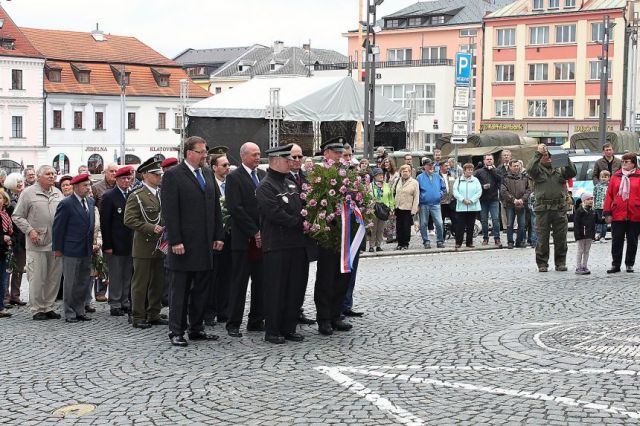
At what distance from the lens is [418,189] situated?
2195 centimetres

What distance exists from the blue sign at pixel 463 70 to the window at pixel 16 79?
192 feet

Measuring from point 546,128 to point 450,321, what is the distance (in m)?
68.1

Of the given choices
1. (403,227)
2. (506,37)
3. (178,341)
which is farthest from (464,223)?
(506,37)

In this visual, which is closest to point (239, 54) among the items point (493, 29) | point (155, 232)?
point (493, 29)

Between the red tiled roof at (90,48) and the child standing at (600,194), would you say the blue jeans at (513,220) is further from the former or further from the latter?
the red tiled roof at (90,48)

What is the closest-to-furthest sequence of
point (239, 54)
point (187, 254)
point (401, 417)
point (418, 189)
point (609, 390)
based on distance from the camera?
point (401, 417)
point (609, 390)
point (187, 254)
point (418, 189)
point (239, 54)

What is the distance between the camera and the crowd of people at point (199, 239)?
1045 centimetres

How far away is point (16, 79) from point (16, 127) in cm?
356

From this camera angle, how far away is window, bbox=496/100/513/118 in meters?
79.6

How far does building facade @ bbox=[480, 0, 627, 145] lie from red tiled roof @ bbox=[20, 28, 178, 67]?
87.7 feet

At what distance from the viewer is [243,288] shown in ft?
36.4

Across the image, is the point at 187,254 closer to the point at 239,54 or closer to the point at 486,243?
the point at 486,243

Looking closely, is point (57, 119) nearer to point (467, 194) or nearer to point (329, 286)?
point (467, 194)

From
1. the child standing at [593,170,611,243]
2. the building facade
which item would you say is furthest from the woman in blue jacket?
the building facade
